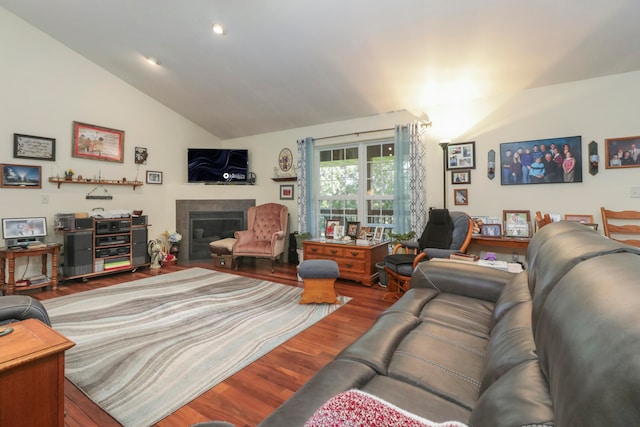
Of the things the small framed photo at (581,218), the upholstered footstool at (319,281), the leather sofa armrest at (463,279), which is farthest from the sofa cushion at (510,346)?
the small framed photo at (581,218)

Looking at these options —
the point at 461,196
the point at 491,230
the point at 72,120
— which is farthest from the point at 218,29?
the point at 491,230

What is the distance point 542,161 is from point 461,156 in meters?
0.87

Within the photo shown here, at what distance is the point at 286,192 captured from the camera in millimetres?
5477

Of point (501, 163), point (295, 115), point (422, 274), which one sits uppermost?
point (295, 115)

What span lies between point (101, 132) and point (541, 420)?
5666 millimetres

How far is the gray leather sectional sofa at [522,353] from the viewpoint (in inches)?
16.9

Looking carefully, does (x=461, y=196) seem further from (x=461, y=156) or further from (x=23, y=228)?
(x=23, y=228)

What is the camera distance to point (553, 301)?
77cm

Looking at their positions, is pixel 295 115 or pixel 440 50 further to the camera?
pixel 295 115

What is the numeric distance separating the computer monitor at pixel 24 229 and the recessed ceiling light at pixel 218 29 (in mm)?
3314

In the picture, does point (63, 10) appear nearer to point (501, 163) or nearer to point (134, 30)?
point (134, 30)

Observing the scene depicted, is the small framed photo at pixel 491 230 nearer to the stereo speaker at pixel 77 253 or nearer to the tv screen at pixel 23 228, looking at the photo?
the stereo speaker at pixel 77 253

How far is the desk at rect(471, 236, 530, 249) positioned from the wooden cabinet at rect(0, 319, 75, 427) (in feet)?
12.2

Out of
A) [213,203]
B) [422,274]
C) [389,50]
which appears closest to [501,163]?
[389,50]
